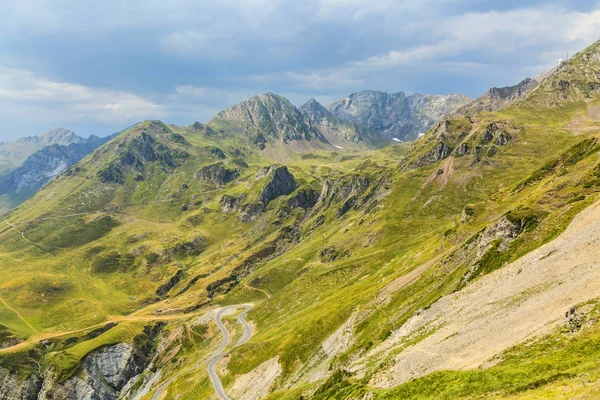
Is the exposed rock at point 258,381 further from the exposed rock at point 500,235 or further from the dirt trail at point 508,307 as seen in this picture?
the exposed rock at point 500,235

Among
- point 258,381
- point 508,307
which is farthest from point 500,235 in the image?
point 258,381

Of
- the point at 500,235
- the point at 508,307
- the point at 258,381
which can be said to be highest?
the point at 500,235

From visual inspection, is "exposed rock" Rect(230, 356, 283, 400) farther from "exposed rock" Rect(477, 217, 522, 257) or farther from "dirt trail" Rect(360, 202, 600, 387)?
"exposed rock" Rect(477, 217, 522, 257)

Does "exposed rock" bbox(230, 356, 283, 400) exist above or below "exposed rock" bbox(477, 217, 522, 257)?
below

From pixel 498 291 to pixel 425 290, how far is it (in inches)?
1213

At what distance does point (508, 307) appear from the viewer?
6044 cm

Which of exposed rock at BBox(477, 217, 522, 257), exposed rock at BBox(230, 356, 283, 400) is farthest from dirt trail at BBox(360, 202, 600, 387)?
exposed rock at BBox(230, 356, 283, 400)

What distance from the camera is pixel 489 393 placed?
38875 mm

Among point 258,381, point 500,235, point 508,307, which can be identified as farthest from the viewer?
point 258,381

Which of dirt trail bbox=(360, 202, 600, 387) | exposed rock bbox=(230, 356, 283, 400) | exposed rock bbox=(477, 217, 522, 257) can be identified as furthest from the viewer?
exposed rock bbox=(230, 356, 283, 400)

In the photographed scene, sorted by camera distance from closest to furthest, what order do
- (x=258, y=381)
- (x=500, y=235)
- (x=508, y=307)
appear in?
(x=508, y=307) → (x=500, y=235) → (x=258, y=381)

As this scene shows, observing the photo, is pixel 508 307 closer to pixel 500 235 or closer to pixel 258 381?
pixel 500 235

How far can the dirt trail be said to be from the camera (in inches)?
2046

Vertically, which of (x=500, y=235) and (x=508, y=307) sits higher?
(x=500, y=235)
